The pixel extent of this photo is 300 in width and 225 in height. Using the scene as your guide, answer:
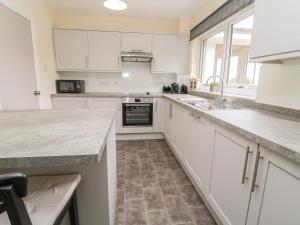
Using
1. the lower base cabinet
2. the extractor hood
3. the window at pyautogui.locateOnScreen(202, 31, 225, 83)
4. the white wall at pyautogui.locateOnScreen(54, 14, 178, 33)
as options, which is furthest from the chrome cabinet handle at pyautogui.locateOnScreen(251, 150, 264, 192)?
the white wall at pyautogui.locateOnScreen(54, 14, 178, 33)

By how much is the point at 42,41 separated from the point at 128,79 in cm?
168

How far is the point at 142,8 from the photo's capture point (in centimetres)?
311

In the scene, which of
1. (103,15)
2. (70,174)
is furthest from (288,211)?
(103,15)

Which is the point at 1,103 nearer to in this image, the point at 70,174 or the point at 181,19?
the point at 70,174

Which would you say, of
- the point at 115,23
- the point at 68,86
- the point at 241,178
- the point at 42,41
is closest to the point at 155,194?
the point at 241,178

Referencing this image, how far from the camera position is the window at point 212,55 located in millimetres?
3064

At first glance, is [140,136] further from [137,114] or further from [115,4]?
[115,4]

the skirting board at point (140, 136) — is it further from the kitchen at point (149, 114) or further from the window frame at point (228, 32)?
the window frame at point (228, 32)

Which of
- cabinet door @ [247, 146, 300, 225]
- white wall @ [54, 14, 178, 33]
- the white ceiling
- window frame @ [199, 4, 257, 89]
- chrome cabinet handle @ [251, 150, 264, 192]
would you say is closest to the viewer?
cabinet door @ [247, 146, 300, 225]

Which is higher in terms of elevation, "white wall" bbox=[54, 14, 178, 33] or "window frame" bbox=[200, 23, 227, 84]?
"white wall" bbox=[54, 14, 178, 33]

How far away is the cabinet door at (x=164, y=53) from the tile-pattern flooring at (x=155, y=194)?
1.80 metres

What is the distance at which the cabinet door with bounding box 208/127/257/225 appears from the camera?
1.03m

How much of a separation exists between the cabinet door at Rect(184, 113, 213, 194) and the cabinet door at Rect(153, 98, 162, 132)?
54.6 inches

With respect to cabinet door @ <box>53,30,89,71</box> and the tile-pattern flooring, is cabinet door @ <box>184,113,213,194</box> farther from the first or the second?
cabinet door @ <box>53,30,89,71</box>
